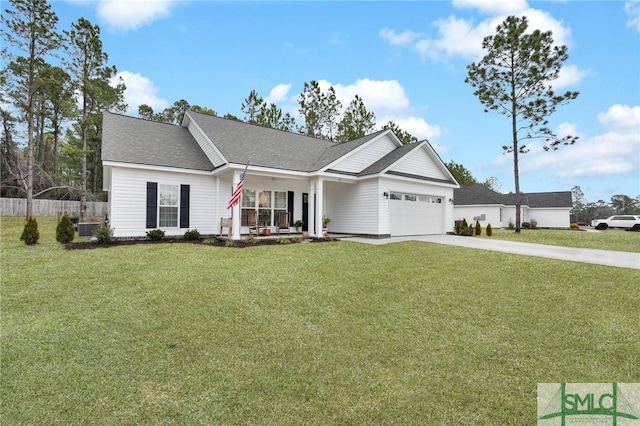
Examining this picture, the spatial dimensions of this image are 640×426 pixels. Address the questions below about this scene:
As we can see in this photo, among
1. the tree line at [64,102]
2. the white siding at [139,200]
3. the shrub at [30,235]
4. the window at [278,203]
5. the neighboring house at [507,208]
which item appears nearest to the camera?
the shrub at [30,235]

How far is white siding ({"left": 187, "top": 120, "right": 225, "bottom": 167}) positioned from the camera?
13774 mm

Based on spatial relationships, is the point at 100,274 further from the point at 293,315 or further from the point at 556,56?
the point at 556,56

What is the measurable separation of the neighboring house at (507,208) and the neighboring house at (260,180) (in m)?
17.3

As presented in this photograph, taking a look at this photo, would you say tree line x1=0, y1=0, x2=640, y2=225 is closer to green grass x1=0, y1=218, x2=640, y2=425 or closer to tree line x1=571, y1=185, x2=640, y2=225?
green grass x1=0, y1=218, x2=640, y2=425

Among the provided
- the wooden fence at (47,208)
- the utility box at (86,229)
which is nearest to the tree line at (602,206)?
the utility box at (86,229)

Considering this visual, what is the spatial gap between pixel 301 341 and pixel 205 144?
41.2 ft

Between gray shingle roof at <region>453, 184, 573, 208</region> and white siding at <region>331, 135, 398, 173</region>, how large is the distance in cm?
1997

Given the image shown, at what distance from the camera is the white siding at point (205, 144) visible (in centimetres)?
1377

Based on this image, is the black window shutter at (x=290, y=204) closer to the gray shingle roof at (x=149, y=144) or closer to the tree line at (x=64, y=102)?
the gray shingle roof at (x=149, y=144)

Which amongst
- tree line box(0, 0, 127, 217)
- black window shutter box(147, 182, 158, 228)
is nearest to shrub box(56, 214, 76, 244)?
black window shutter box(147, 182, 158, 228)

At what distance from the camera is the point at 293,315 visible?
5492 mm

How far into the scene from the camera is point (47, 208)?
25906 millimetres

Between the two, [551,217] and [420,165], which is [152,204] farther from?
[551,217]

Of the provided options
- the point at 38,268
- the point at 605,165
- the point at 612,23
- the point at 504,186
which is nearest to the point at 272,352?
the point at 38,268
